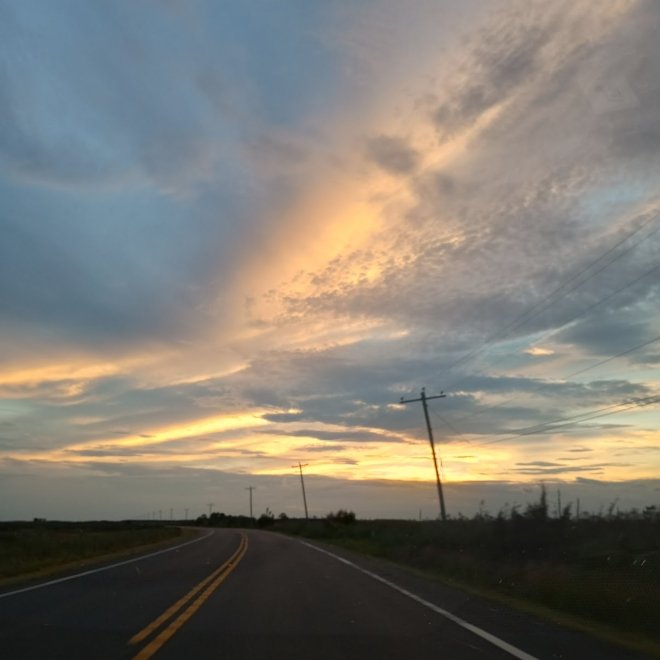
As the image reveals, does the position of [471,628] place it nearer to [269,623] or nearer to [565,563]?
[269,623]

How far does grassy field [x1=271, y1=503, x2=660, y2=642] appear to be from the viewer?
14.2 m

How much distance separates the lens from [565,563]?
20516mm

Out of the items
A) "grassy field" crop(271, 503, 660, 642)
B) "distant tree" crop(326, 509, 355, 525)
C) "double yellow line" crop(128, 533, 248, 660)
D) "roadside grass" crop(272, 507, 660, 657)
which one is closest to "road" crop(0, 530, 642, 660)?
"double yellow line" crop(128, 533, 248, 660)

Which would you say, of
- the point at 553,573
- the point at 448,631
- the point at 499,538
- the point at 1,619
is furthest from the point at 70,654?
the point at 499,538

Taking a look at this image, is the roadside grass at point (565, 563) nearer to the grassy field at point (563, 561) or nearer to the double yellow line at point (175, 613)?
the grassy field at point (563, 561)

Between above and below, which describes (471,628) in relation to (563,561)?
below

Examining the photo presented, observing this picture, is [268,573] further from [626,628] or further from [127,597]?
[626,628]

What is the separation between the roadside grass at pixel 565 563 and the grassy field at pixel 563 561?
0.02 m

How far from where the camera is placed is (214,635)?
10.8 meters

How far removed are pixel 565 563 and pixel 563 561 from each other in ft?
1.92

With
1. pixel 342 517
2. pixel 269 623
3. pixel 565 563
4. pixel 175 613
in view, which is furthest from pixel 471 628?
pixel 342 517

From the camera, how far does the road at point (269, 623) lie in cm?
962

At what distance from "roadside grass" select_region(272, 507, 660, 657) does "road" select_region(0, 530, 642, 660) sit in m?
1.35

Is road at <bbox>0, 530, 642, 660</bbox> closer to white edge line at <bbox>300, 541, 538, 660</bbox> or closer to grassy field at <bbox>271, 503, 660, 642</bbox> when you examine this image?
white edge line at <bbox>300, 541, 538, 660</bbox>
